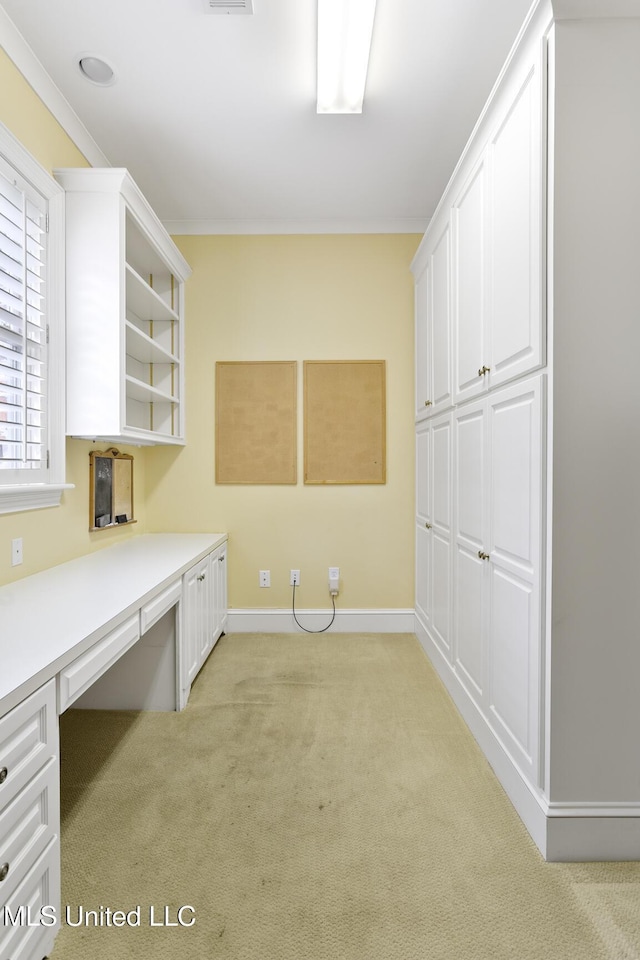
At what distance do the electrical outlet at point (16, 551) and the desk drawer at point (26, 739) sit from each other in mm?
978

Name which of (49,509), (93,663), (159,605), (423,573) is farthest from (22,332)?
(423,573)

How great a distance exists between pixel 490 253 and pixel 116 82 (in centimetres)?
178

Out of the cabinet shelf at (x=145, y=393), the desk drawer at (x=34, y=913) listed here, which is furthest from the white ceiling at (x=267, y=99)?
the desk drawer at (x=34, y=913)

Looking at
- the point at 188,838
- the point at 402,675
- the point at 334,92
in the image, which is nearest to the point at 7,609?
the point at 188,838

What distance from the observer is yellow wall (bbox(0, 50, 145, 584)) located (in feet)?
6.34

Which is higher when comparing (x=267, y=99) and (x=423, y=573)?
(x=267, y=99)

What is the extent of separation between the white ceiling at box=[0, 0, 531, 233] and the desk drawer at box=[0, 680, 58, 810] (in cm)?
232

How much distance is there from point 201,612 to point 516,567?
1.72m

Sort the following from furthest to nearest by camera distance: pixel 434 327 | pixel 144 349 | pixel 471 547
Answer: pixel 144 349 → pixel 434 327 → pixel 471 547

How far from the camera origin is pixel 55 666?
1.19 metres

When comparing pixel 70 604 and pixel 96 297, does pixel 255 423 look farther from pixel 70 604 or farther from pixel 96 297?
pixel 70 604

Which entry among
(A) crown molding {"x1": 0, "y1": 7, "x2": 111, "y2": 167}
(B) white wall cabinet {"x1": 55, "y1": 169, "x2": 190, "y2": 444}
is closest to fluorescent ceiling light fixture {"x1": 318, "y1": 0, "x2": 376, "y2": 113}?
(B) white wall cabinet {"x1": 55, "y1": 169, "x2": 190, "y2": 444}

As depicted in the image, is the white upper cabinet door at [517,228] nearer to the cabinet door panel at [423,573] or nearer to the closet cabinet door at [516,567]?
the closet cabinet door at [516,567]

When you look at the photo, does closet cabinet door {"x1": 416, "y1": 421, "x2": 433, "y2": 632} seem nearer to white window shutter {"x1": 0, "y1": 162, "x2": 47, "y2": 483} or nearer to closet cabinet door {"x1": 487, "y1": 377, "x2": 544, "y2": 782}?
closet cabinet door {"x1": 487, "y1": 377, "x2": 544, "y2": 782}
